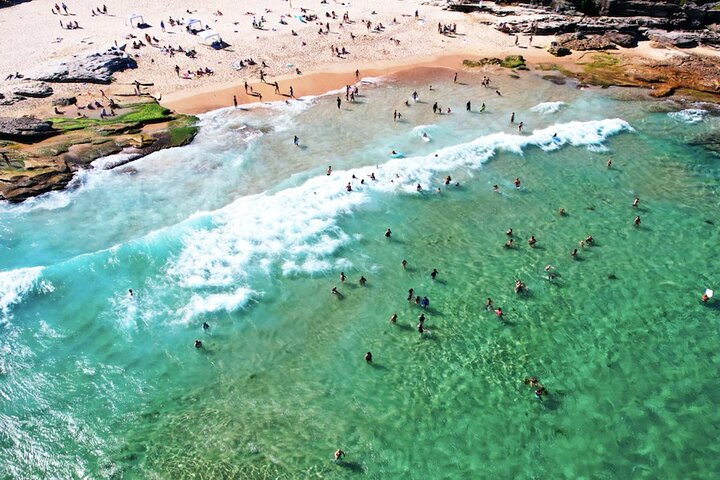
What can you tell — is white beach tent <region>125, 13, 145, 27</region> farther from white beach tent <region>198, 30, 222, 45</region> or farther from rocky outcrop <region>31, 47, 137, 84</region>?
rocky outcrop <region>31, 47, 137, 84</region>

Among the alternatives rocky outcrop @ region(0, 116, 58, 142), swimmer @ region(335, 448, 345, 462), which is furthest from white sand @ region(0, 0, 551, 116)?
swimmer @ region(335, 448, 345, 462)

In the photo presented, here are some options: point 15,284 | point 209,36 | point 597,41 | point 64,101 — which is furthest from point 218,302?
point 597,41

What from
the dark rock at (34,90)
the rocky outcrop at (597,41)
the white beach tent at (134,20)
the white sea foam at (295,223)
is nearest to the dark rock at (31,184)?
the white sea foam at (295,223)

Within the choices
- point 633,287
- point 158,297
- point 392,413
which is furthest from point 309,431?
point 633,287

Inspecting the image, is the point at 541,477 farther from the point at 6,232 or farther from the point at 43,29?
the point at 43,29

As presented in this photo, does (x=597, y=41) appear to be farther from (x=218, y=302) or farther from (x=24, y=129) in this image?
(x=24, y=129)

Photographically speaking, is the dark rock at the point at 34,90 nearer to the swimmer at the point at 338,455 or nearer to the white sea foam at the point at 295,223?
the white sea foam at the point at 295,223
